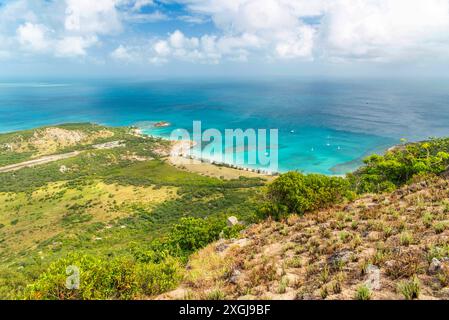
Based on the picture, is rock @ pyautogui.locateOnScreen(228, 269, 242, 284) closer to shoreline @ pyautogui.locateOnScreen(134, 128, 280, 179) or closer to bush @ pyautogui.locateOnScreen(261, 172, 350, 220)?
bush @ pyautogui.locateOnScreen(261, 172, 350, 220)

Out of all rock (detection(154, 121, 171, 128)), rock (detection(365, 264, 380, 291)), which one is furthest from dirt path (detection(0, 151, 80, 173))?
rock (detection(365, 264, 380, 291))

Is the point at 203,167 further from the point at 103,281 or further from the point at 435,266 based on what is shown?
the point at 435,266

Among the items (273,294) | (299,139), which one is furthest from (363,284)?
(299,139)

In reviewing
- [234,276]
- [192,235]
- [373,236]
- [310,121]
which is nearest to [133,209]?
[192,235]

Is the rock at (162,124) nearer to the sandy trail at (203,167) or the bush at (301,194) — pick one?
the sandy trail at (203,167)

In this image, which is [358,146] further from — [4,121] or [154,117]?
[4,121]

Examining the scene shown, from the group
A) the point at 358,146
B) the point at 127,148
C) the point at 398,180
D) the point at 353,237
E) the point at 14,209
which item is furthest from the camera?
the point at 127,148

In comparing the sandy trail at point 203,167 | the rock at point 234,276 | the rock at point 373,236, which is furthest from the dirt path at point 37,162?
the rock at point 373,236
